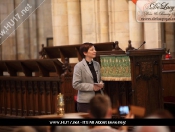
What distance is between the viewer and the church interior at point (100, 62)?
6785 millimetres

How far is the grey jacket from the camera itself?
235 inches

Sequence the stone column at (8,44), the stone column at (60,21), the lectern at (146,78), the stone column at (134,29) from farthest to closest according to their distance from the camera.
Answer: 1. the stone column at (8,44)
2. the stone column at (60,21)
3. the stone column at (134,29)
4. the lectern at (146,78)

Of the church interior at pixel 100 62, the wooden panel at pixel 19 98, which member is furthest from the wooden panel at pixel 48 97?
the wooden panel at pixel 19 98

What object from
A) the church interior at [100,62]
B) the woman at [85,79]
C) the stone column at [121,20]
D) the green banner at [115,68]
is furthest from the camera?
the stone column at [121,20]

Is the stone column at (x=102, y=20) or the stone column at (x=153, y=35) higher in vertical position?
the stone column at (x=102, y=20)

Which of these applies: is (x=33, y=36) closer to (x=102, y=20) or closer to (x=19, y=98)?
(x=102, y=20)

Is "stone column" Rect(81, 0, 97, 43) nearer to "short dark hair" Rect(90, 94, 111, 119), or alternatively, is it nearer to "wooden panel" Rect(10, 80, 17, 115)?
"wooden panel" Rect(10, 80, 17, 115)

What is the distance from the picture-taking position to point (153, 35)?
39.3ft

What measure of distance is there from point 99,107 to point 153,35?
9.79 metres

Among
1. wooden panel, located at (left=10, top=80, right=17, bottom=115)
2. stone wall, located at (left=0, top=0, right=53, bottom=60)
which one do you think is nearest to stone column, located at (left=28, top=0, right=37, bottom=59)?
stone wall, located at (left=0, top=0, right=53, bottom=60)

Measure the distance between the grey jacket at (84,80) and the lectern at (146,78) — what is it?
0.78 metres

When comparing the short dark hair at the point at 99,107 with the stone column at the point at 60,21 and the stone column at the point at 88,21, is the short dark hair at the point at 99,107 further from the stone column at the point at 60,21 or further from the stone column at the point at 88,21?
the stone column at the point at 60,21

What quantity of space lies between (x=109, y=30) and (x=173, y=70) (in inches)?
162

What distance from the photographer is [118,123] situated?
2.29 metres
